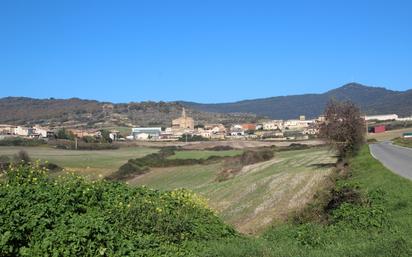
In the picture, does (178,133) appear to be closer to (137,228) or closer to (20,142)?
(20,142)

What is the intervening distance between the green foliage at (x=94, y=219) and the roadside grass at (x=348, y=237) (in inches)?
29.3

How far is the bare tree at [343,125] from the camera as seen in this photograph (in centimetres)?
3669

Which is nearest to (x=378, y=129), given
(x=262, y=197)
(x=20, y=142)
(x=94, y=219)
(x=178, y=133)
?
(x=178, y=133)

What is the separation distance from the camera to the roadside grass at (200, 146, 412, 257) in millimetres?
8656

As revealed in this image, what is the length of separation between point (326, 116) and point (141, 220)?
29339mm

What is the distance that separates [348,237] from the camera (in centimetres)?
1045

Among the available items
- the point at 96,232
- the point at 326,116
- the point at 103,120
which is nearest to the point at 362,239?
the point at 96,232

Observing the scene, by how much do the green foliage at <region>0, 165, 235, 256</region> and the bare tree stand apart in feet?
86.5

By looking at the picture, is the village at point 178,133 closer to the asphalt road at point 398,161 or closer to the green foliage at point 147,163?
the green foliage at point 147,163

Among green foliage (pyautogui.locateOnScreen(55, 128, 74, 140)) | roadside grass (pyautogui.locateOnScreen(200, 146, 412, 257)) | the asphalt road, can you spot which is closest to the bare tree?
the asphalt road

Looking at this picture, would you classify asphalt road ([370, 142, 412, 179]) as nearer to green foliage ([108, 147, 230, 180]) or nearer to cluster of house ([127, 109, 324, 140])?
green foliage ([108, 147, 230, 180])

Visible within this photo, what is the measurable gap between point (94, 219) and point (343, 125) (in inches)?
1176

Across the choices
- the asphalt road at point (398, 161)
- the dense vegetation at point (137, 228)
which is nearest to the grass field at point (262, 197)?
the asphalt road at point (398, 161)

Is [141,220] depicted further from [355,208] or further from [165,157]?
[165,157]
